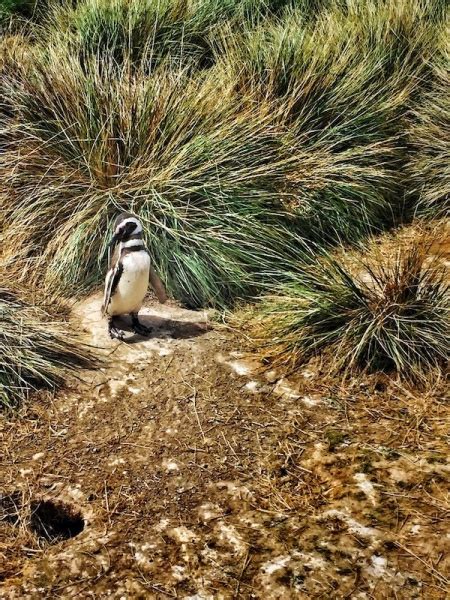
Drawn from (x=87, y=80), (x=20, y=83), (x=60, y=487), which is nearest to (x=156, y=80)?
(x=87, y=80)

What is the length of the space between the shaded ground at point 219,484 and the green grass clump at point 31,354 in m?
0.11

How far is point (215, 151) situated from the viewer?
495cm

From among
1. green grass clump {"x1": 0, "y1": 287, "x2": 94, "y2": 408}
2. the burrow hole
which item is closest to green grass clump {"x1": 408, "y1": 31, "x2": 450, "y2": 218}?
green grass clump {"x1": 0, "y1": 287, "x2": 94, "y2": 408}

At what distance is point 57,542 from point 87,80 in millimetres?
3178

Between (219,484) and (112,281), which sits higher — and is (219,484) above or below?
below

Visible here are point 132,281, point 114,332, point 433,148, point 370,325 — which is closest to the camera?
point 370,325

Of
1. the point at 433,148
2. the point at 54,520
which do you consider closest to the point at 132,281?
the point at 54,520

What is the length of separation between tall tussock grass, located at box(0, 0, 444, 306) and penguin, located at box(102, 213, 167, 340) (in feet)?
1.60

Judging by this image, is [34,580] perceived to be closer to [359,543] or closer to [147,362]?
[359,543]

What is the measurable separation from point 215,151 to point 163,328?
Answer: 125 cm

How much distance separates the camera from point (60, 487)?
126 inches

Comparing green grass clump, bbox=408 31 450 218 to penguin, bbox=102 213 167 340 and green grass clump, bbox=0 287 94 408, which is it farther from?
green grass clump, bbox=0 287 94 408

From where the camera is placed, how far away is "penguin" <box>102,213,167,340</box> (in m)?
4.05

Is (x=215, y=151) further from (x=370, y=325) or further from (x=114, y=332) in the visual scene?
(x=370, y=325)
